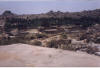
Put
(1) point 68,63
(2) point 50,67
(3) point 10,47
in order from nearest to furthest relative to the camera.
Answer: (2) point 50,67 < (1) point 68,63 < (3) point 10,47

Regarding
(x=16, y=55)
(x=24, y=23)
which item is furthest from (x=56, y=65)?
(x=24, y=23)

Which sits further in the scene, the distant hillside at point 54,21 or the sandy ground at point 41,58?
the distant hillside at point 54,21

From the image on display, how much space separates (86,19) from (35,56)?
51.4 ft

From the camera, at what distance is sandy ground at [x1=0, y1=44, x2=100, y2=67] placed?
5.48m

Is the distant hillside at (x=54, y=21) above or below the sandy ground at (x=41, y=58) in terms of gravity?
above

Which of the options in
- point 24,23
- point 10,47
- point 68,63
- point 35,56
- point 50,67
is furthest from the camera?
point 24,23

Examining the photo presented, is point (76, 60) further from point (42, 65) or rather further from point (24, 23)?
point (24, 23)

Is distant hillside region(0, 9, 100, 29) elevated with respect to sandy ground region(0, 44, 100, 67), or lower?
elevated

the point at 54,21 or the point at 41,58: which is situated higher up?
the point at 54,21

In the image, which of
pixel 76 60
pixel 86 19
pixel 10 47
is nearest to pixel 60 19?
pixel 86 19

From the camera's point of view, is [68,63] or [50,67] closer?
[50,67]

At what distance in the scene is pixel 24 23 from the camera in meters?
19.7

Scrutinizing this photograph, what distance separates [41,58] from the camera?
5957 mm

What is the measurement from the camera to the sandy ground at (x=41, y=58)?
5.48 meters
